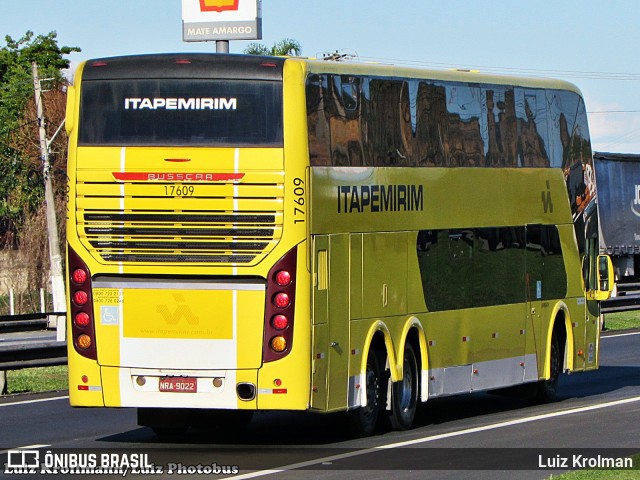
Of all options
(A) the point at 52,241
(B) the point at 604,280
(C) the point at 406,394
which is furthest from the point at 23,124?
(C) the point at 406,394

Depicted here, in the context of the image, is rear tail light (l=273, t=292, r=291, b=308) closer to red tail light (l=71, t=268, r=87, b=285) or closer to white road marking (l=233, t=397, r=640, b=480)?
white road marking (l=233, t=397, r=640, b=480)

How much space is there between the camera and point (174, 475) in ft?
39.7

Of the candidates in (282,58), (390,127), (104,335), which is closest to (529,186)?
(390,127)

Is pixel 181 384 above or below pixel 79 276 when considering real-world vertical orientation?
below

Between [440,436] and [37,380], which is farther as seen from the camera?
[37,380]

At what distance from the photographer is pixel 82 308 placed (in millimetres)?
14008

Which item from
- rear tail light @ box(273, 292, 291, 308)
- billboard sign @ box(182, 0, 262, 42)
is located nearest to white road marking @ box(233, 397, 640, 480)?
rear tail light @ box(273, 292, 291, 308)

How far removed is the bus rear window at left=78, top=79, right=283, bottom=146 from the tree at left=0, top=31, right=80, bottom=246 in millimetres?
37254

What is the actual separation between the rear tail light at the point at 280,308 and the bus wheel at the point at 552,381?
6.72 metres

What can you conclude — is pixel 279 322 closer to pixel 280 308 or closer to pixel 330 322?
pixel 280 308

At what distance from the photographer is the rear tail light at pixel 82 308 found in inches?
550

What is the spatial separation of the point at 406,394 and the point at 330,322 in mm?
2211

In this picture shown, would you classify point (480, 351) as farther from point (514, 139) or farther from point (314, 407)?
point (314, 407)

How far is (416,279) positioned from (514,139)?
3.17m
